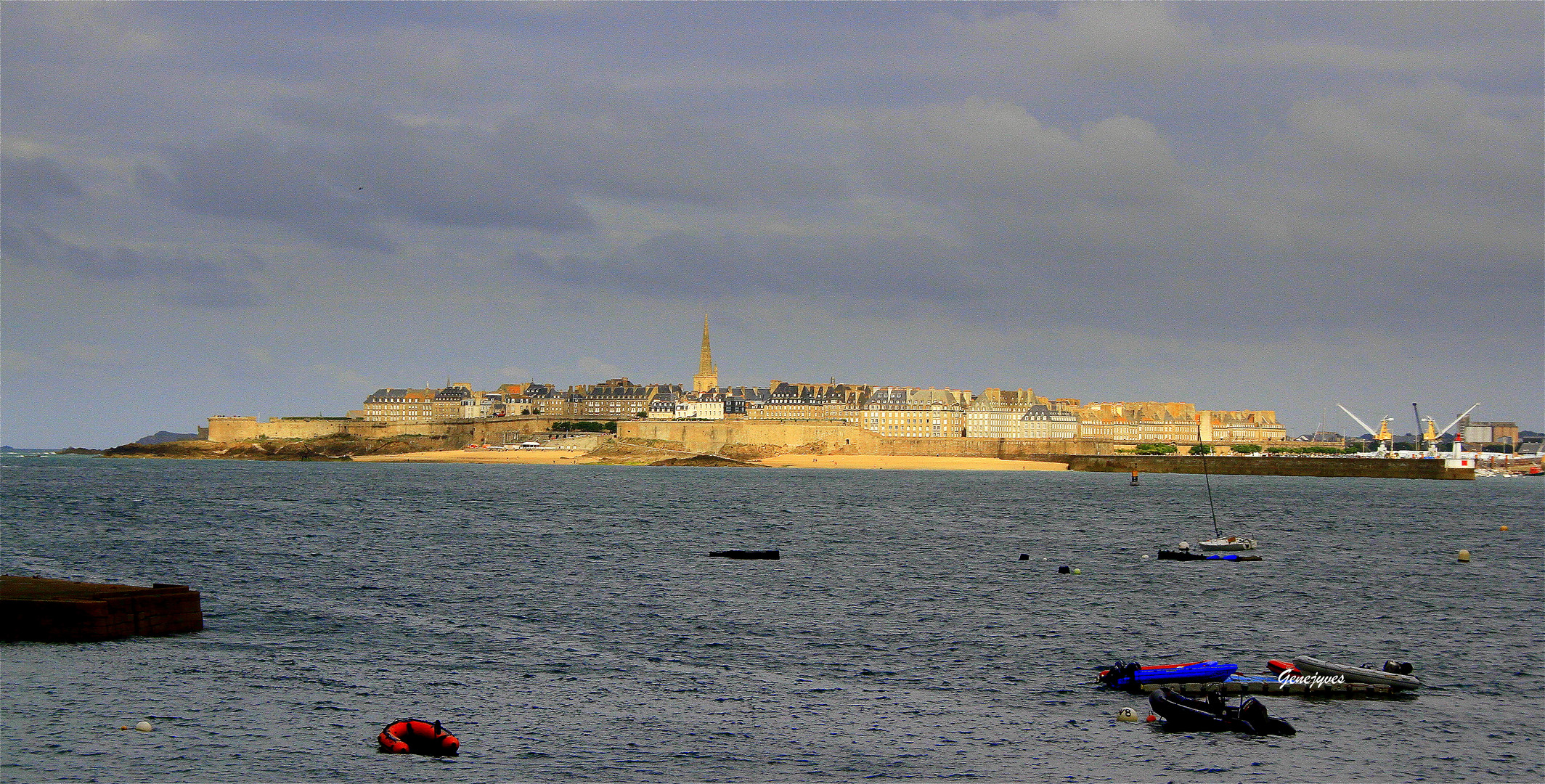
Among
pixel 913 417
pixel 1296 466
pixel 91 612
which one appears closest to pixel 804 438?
pixel 913 417

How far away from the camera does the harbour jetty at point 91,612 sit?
22.1 m

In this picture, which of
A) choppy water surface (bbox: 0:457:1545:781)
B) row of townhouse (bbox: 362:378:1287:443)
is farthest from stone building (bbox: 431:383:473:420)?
choppy water surface (bbox: 0:457:1545:781)

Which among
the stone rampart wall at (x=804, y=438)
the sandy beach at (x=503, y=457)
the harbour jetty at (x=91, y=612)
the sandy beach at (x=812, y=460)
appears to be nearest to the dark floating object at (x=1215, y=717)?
Result: the harbour jetty at (x=91, y=612)

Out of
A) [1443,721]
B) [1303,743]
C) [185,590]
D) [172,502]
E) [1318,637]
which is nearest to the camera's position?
[1303,743]

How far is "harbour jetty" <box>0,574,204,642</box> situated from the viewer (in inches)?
869

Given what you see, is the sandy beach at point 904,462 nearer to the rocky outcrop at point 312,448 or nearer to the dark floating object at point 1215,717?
the rocky outcrop at point 312,448

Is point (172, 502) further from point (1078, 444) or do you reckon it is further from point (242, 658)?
point (1078, 444)

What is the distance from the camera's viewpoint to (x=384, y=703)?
1892cm

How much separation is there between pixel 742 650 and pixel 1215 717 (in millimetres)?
8618

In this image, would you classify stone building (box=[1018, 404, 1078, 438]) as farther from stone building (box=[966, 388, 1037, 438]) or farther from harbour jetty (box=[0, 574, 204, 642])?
harbour jetty (box=[0, 574, 204, 642])

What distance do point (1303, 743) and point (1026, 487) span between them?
265ft

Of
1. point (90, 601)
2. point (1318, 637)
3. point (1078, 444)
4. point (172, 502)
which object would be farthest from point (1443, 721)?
point (1078, 444)

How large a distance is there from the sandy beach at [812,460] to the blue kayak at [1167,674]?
4897 inches

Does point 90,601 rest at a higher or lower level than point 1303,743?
higher
